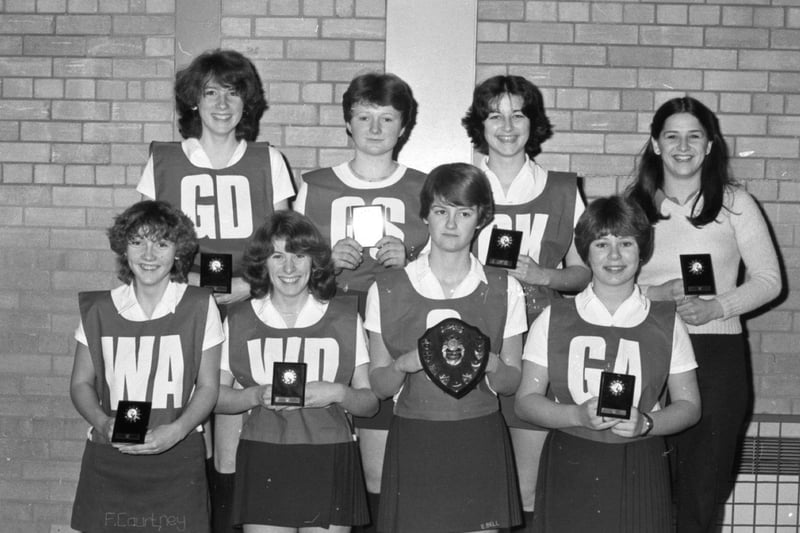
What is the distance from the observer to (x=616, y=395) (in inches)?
139

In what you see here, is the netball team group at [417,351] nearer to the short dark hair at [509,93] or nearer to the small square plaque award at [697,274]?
the short dark hair at [509,93]

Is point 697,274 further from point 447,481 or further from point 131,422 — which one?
point 131,422

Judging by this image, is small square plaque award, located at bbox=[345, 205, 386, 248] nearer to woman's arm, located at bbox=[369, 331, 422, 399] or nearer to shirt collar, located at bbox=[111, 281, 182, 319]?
woman's arm, located at bbox=[369, 331, 422, 399]

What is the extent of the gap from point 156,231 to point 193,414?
77 centimetres

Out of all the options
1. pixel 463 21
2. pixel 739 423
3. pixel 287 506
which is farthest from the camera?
pixel 463 21

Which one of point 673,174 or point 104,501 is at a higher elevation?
point 673,174

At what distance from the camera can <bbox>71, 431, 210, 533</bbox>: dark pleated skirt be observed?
394 centimetres

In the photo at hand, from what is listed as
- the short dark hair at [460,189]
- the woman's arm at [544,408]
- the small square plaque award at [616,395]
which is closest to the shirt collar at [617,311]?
the woman's arm at [544,408]

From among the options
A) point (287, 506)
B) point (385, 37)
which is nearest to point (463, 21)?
point (385, 37)

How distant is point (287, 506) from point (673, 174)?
223cm

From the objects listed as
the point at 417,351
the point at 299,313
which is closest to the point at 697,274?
the point at 417,351

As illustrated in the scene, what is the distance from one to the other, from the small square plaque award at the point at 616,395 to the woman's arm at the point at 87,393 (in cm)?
187

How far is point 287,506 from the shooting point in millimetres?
3883

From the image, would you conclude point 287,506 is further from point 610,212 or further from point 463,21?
point 463,21
